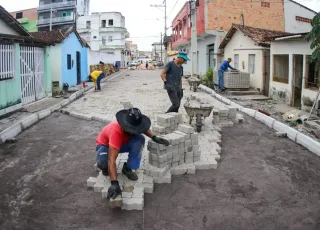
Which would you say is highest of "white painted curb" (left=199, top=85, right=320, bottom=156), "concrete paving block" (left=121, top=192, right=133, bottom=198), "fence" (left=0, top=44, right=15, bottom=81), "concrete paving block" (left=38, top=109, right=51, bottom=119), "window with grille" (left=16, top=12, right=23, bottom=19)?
"window with grille" (left=16, top=12, right=23, bottom=19)

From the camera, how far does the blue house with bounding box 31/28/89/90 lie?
56.6 ft

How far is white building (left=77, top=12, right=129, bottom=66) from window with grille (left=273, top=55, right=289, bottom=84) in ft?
173

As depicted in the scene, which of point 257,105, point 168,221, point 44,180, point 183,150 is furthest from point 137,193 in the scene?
point 257,105

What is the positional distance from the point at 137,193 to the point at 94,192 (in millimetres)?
687

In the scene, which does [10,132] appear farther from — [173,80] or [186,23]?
[186,23]

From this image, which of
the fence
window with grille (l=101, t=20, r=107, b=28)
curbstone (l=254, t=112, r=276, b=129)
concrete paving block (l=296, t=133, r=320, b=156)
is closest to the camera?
concrete paving block (l=296, t=133, r=320, b=156)

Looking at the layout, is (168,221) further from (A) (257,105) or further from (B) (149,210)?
(A) (257,105)

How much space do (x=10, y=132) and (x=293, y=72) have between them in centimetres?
939

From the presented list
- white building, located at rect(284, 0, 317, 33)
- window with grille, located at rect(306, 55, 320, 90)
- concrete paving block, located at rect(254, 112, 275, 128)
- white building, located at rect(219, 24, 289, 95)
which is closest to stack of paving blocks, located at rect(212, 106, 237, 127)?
concrete paving block, located at rect(254, 112, 275, 128)

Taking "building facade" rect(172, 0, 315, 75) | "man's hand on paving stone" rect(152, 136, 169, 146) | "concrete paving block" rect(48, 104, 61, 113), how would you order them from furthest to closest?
"building facade" rect(172, 0, 315, 75) < "concrete paving block" rect(48, 104, 61, 113) < "man's hand on paving stone" rect(152, 136, 169, 146)

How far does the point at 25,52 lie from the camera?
1227 centimetres

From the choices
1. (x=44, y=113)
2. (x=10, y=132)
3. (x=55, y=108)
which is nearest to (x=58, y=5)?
(x=55, y=108)

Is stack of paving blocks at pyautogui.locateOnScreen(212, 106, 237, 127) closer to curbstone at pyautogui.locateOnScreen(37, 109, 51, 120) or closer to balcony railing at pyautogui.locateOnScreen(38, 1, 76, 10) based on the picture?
curbstone at pyautogui.locateOnScreen(37, 109, 51, 120)

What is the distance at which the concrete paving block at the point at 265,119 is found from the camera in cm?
904
